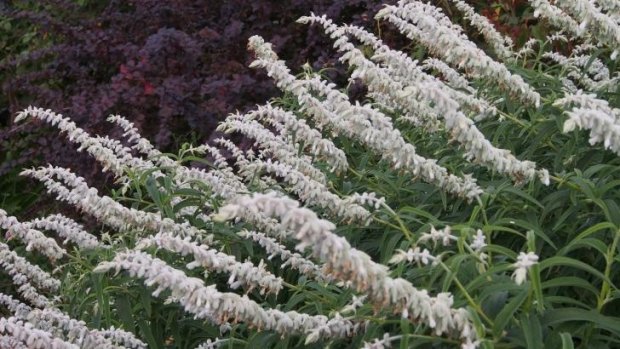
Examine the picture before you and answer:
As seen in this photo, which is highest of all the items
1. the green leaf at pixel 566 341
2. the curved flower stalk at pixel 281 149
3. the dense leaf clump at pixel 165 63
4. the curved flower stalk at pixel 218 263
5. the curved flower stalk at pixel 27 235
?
the green leaf at pixel 566 341

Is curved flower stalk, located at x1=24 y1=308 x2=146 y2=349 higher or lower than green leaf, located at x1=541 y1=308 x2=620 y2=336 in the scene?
lower

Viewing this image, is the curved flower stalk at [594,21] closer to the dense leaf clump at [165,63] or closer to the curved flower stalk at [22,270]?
the curved flower stalk at [22,270]

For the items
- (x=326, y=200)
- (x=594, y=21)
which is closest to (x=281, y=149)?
(x=326, y=200)

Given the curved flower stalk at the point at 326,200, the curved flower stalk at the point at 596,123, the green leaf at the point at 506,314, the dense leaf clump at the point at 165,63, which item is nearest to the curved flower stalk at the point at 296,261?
the curved flower stalk at the point at 326,200

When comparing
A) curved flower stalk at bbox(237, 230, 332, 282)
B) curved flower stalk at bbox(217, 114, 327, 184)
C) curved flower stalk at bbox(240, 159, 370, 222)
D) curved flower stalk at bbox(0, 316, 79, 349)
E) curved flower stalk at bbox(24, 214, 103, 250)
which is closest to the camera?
curved flower stalk at bbox(0, 316, 79, 349)

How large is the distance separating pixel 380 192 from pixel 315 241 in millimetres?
1623

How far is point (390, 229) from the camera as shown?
3.04 m

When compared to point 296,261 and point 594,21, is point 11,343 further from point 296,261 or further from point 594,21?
point 594,21

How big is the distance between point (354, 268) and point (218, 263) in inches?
22.5

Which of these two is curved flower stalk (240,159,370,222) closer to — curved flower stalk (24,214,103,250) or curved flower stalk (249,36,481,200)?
curved flower stalk (249,36,481,200)

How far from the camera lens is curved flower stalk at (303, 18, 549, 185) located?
2334 mm

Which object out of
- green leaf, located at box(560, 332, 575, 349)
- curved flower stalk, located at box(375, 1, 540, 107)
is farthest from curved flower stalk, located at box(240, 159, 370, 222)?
green leaf, located at box(560, 332, 575, 349)

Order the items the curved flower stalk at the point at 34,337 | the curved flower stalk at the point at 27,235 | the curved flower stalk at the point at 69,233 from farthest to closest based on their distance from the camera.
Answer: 1. the curved flower stalk at the point at 69,233
2. the curved flower stalk at the point at 27,235
3. the curved flower stalk at the point at 34,337

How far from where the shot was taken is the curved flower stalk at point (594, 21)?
111 inches
